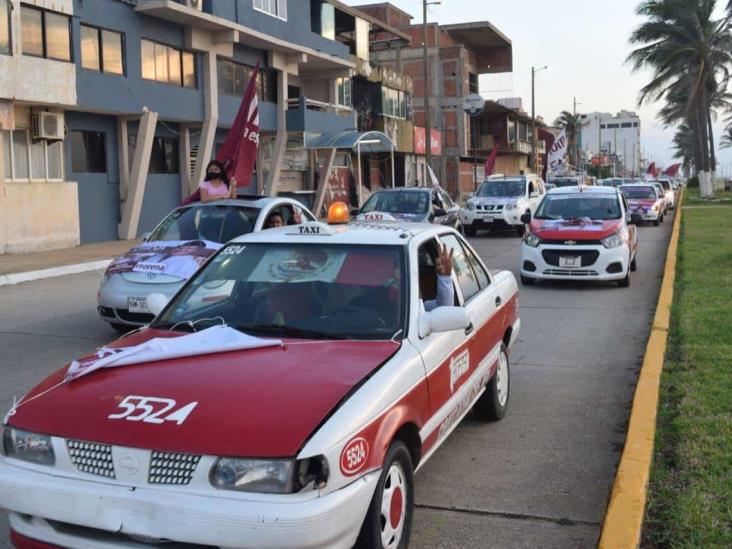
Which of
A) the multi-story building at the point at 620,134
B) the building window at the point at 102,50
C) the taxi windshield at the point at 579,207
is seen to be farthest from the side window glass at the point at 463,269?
the multi-story building at the point at 620,134

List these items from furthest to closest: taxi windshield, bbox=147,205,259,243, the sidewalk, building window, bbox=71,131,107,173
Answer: building window, bbox=71,131,107,173
the sidewalk
taxi windshield, bbox=147,205,259,243

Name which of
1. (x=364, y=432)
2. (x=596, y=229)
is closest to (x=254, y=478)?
(x=364, y=432)

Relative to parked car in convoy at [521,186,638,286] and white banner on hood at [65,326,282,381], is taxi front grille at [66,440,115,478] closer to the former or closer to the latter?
white banner on hood at [65,326,282,381]

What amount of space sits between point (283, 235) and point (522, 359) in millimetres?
3973

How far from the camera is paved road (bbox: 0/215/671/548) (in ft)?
14.5

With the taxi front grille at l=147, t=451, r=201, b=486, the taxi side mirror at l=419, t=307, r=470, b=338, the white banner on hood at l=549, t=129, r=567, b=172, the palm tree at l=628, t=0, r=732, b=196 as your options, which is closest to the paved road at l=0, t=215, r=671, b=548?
the taxi side mirror at l=419, t=307, r=470, b=338

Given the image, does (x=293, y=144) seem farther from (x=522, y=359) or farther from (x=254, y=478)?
(x=254, y=478)

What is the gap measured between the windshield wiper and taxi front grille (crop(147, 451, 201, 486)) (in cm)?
128

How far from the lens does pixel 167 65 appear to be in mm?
26203

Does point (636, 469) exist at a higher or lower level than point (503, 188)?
lower

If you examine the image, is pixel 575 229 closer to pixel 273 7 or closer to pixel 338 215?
pixel 338 215

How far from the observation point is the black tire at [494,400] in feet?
19.7

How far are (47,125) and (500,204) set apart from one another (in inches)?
504

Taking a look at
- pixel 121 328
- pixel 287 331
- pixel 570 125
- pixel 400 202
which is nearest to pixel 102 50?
pixel 400 202
